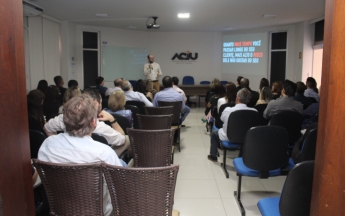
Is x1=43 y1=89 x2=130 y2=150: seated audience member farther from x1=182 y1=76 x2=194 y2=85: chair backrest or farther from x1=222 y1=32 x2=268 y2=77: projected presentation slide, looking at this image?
x1=182 y1=76 x2=194 y2=85: chair backrest

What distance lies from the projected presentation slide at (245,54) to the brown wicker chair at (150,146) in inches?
343

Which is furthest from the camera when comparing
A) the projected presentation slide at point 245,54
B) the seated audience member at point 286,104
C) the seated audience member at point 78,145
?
the projected presentation slide at point 245,54

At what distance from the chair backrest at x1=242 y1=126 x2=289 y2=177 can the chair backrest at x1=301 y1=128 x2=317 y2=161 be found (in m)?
0.20

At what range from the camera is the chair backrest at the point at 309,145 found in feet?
8.95

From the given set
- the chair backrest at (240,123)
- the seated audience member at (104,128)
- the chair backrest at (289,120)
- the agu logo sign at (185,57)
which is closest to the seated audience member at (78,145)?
the seated audience member at (104,128)

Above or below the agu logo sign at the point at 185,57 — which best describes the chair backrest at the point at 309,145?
below

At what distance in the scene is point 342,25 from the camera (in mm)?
1288

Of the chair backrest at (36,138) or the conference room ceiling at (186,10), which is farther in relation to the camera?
the conference room ceiling at (186,10)

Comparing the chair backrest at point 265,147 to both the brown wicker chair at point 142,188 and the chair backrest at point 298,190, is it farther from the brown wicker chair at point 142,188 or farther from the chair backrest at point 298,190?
the brown wicker chair at point 142,188

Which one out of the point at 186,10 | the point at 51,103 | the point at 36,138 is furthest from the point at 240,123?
the point at 186,10

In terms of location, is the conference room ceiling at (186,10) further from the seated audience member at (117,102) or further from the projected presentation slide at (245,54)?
the seated audience member at (117,102)

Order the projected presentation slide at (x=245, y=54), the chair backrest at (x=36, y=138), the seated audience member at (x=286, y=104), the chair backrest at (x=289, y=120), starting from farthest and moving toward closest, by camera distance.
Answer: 1. the projected presentation slide at (x=245, y=54)
2. the seated audience member at (x=286, y=104)
3. the chair backrest at (x=289, y=120)
4. the chair backrest at (x=36, y=138)

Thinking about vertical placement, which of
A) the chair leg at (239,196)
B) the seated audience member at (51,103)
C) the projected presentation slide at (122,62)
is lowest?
the chair leg at (239,196)

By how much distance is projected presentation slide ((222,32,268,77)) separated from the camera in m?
10.9
